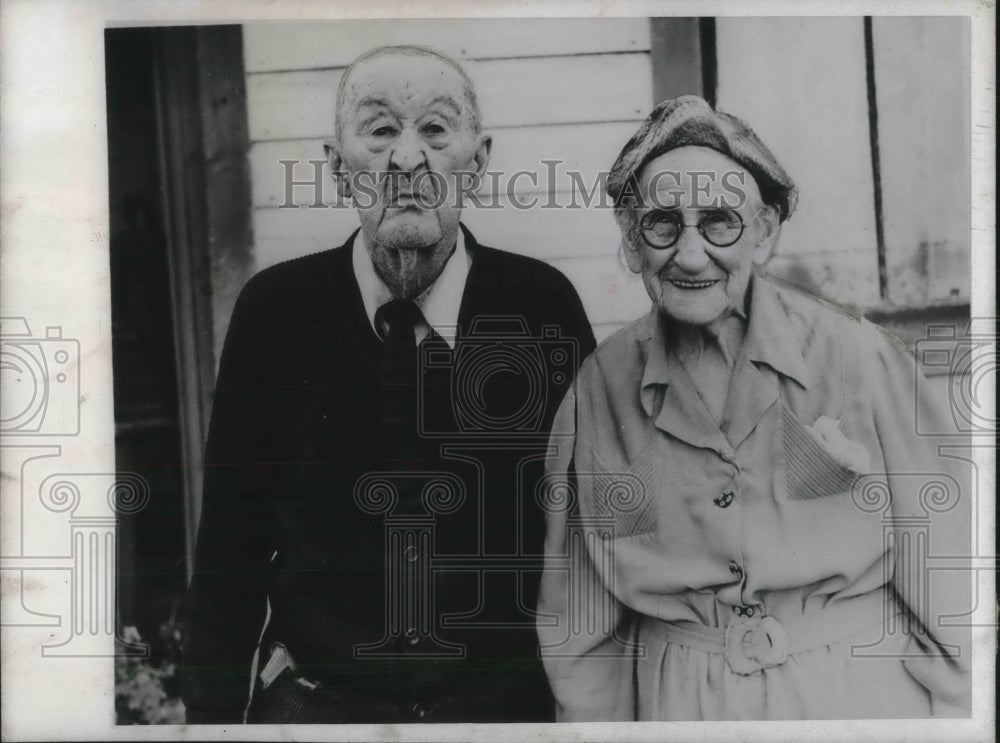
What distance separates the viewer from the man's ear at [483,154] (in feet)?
8.91

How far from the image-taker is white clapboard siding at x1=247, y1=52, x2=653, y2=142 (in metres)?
2.71

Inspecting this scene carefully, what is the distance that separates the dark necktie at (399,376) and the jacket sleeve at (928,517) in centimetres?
122

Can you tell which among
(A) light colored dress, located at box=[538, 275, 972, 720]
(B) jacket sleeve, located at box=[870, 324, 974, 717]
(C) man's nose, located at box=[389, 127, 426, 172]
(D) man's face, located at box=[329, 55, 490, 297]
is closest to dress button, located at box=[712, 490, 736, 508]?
(A) light colored dress, located at box=[538, 275, 972, 720]

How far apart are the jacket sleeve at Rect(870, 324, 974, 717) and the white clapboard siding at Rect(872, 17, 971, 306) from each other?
0.24 m

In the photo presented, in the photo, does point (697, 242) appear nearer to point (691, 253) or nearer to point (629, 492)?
point (691, 253)

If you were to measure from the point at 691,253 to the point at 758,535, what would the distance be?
2.46ft

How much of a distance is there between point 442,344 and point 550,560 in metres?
0.64

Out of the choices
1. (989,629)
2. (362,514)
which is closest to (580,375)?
(362,514)

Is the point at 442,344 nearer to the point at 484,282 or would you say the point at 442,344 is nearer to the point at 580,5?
the point at 484,282

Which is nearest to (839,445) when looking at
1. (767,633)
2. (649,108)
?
(767,633)

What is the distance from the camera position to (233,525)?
9.04ft

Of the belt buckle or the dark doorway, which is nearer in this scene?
the belt buckle

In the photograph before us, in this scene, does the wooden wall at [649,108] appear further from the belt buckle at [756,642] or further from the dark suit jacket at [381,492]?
the belt buckle at [756,642]

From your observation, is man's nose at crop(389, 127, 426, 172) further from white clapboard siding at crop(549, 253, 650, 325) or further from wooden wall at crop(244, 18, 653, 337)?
white clapboard siding at crop(549, 253, 650, 325)
